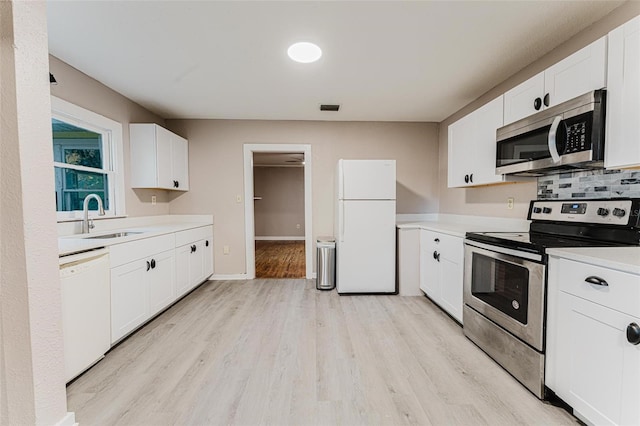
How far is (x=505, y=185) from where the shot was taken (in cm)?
269

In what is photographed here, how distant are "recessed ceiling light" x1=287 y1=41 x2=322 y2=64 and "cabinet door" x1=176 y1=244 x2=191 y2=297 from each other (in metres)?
2.29

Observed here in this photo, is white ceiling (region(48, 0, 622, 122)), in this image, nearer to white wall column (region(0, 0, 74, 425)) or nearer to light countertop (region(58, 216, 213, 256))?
white wall column (region(0, 0, 74, 425))

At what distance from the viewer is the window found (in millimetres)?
2414

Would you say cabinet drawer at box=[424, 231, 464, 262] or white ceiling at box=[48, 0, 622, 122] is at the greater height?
white ceiling at box=[48, 0, 622, 122]

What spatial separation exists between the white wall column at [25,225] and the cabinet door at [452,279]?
A: 264cm

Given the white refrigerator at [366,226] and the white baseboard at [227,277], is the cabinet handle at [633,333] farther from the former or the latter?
the white baseboard at [227,277]

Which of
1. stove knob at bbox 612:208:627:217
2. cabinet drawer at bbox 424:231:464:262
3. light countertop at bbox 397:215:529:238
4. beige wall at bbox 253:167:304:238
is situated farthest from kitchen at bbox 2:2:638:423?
beige wall at bbox 253:167:304:238

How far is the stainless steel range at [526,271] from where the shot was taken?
157cm

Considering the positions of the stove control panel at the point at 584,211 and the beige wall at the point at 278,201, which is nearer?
the stove control panel at the point at 584,211

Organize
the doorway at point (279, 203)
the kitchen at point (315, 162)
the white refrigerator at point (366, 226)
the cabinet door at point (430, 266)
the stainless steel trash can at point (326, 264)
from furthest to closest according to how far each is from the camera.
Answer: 1. the doorway at point (279, 203)
2. the kitchen at point (315, 162)
3. the stainless steel trash can at point (326, 264)
4. the white refrigerator at point (366, 226)
5. the cabinet door at point (430, 266)

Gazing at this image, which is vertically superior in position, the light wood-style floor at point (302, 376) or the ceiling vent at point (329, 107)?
the ceiling vent at point (329, 107)

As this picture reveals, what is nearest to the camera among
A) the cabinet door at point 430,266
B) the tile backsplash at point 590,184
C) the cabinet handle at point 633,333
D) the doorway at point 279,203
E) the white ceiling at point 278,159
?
the cabinet handle at point 633,333

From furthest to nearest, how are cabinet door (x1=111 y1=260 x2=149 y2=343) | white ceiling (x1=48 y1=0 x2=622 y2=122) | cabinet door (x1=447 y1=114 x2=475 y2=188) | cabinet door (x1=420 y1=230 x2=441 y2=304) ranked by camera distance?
cabinet door (x1=420 y1=230 x2=441 y2=304)
cabinet door (x1=447 y1=114 x2=475 y2=188)
cabinet door (x1=111 y1=260 x2=149 y2=343)
white ceiling (x1=48 y1=0 x2=622 y2=122)

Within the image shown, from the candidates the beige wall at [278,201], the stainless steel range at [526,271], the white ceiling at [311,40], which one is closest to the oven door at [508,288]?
the stainless steel range at [526,271]
